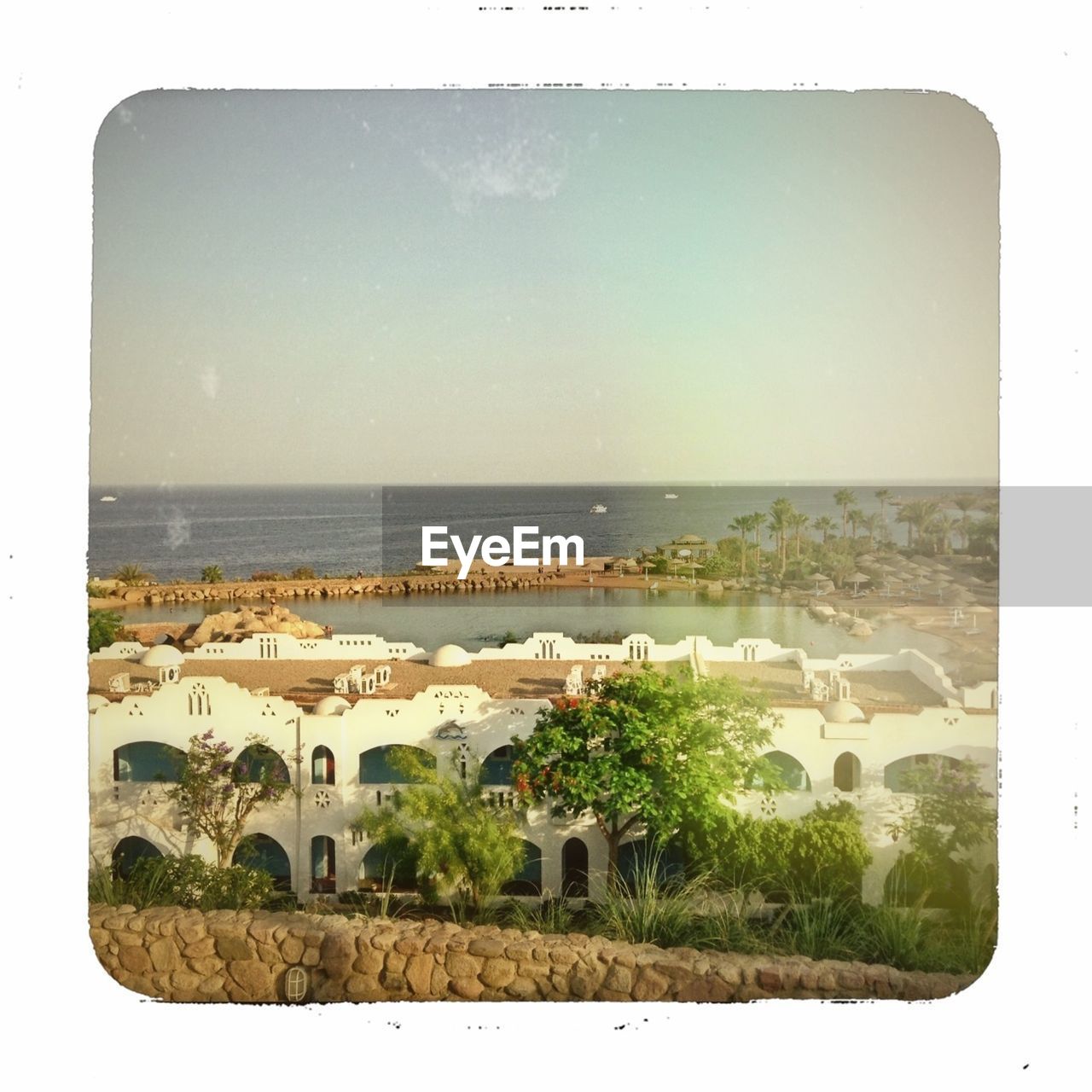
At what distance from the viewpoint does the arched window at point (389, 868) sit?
4105mm

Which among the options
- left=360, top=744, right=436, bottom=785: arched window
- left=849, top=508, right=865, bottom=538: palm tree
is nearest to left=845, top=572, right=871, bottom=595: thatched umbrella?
left=849, top=508, right=865, bottom=538: palm tree

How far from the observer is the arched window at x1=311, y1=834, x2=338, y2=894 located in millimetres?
4152

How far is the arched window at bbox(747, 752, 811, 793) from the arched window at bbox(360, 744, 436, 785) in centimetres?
135

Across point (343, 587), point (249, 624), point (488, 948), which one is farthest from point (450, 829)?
point (249, 624)

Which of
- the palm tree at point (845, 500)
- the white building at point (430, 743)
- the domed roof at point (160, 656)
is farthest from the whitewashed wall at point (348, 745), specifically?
the palm tree at point (845, 500)

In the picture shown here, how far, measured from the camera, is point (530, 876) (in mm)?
4117

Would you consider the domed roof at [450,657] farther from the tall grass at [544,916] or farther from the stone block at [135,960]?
the stone block at [135,960]

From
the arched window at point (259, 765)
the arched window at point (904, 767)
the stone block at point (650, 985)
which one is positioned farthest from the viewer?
the arched window at point (259, 765)

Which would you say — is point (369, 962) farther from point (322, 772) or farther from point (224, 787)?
point (224, 787)

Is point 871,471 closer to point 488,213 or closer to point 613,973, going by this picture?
point 488,213

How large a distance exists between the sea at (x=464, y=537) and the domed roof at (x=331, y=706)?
0.31 m

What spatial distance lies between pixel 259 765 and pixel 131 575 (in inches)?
37.3

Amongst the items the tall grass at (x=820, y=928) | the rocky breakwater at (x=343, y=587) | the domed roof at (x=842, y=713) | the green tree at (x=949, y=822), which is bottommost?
the tall grass at (x=820, y=928)

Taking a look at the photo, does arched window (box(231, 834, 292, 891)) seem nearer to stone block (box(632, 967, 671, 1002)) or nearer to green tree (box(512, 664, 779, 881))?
green tree (box(512, 664, 779, 881))
